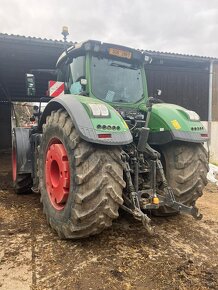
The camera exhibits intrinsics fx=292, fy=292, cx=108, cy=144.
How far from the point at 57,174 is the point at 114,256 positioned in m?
1.12

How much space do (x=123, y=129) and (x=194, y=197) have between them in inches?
53.6

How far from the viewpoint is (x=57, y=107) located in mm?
3598

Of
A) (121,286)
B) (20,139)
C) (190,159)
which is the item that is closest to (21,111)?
(20,139)

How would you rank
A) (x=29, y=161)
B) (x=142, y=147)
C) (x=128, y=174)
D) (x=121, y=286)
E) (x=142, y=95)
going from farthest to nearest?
(x=29, y=161) < (x=142, y=95) < (x=142, y=147) < (x=128, y=174) < (x=121, y=286)

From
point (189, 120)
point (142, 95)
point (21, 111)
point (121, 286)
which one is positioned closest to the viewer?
point (121, 286)

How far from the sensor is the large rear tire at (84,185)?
9.02 feet

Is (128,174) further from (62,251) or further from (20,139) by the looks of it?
(20,139)

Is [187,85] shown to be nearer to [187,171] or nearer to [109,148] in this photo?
[187,171]

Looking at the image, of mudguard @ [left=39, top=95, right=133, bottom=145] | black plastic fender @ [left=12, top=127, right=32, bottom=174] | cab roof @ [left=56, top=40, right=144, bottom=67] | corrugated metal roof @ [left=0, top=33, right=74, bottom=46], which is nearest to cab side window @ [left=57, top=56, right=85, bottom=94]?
cab roof @ [left=56, top=40, right=144, bottom=67]

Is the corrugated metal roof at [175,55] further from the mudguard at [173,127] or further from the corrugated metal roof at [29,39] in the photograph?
the mudguard at [173,127]

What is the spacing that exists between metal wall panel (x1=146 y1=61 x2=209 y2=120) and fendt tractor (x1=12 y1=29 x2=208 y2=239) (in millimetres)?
7711

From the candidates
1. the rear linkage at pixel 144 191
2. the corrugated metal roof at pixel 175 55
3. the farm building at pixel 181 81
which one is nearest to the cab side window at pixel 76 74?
the rear linkage at pixel 144 191

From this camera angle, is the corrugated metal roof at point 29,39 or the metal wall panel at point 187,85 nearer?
the corrugated metal roof at point 29,39

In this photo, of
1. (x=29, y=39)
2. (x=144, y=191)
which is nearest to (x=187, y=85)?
(x=29, y=39)
